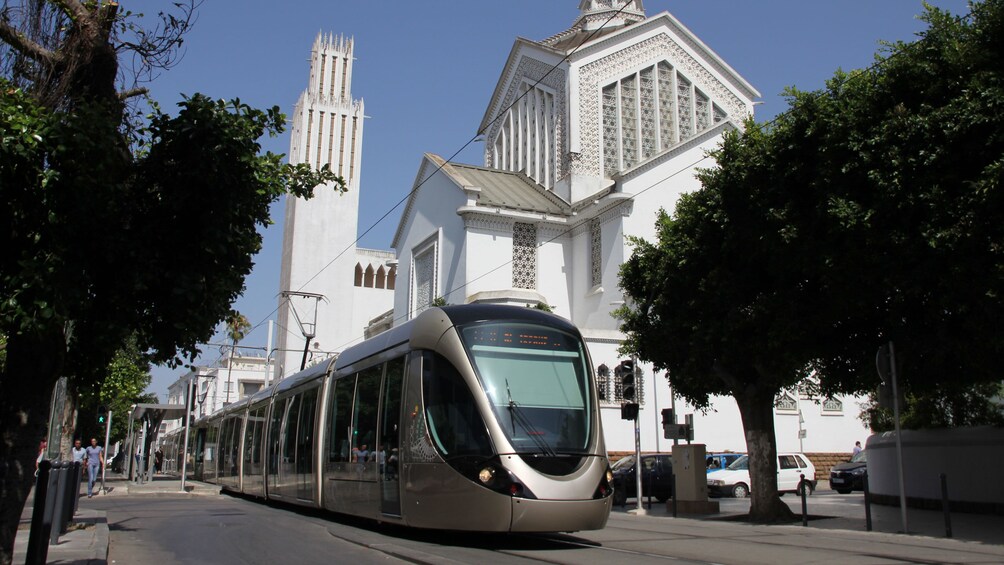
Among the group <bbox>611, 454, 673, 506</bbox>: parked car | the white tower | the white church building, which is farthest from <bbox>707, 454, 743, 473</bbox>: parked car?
the white tower

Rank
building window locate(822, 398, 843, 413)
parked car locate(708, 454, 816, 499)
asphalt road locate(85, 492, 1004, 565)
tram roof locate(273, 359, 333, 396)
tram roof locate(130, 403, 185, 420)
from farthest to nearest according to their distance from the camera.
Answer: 1. building window locate(822, 398, 843, 413)
2. tram roof locate(130, 403, 185, 420)
3. parked car locate(708, 454, 816, 499)
4. tram roof locate(273, 359, 333, 396)
5. asphalt road locate(85, 492, 1004, 565)

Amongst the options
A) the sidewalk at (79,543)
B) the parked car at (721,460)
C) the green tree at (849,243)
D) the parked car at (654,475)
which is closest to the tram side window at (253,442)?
the sidewalk at (79,543)

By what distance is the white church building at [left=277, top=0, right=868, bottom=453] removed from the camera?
3794 centimetres

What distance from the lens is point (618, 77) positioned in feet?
161

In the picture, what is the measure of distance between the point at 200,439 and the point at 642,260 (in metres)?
23.7

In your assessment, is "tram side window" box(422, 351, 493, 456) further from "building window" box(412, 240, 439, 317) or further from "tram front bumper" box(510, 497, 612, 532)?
"building window" box(412, 240, 439, 317)

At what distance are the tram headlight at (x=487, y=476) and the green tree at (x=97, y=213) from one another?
376 centimetres

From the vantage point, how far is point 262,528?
1284 cm

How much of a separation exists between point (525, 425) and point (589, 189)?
38.2m

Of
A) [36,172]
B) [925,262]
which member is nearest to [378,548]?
[36,172]

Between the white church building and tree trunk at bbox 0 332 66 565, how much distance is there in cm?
2868

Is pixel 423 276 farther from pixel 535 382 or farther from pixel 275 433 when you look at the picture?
pixel 535 382

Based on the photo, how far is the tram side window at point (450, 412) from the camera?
9.74 m

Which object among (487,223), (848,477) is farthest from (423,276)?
(848,477)
